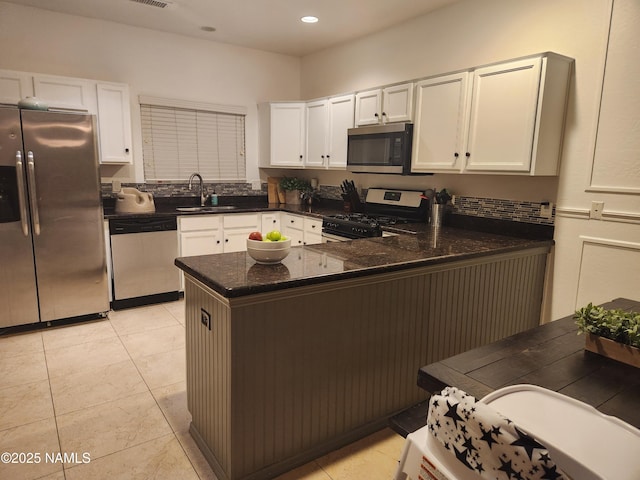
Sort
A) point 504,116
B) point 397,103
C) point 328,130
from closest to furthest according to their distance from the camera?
point 504,116 < point 397,103 < point 328,130

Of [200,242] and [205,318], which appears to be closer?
[205,318]

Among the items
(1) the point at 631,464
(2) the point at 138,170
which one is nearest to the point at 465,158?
(1) the point at 631,464

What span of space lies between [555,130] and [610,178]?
1.51 feet

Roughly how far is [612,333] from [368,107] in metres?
3.05

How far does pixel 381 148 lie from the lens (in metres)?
3.68

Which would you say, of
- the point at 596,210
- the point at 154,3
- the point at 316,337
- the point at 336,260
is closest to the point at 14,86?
the point at 154,3

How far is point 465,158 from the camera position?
120 inches

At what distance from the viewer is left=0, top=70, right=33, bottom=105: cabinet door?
345 centimetres

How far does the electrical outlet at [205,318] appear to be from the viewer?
1819mm

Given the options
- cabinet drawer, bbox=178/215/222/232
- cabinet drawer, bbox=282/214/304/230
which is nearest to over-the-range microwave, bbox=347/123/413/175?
cabinet drawer, bbox=282/214/304/230

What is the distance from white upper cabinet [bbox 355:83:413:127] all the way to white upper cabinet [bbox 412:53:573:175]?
0.25 m

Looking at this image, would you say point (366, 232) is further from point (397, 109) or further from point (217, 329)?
point (217, 329)

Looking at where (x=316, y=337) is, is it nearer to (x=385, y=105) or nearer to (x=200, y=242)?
(x=385, y=105)

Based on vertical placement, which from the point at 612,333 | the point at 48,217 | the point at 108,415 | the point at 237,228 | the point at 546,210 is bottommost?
the point at 108,415
